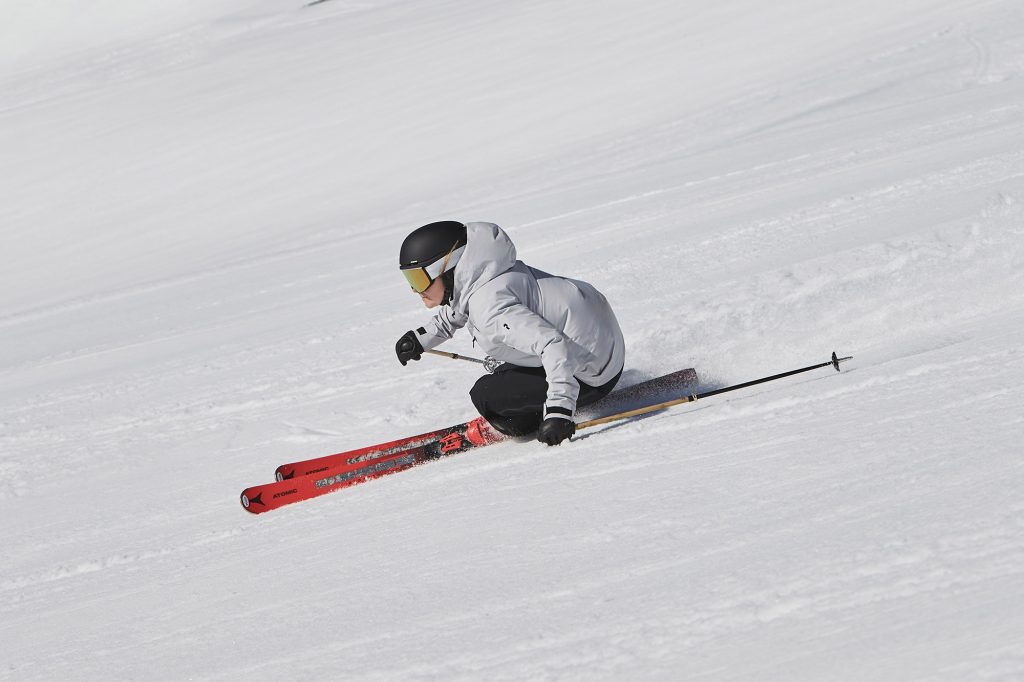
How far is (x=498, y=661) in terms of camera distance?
293 cm

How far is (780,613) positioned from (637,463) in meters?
1.43

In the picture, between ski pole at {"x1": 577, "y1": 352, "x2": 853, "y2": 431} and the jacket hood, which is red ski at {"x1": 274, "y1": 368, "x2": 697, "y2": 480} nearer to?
ski pole at {"x1": 577, "y1": 352, "x2": 853, "y2": 431}

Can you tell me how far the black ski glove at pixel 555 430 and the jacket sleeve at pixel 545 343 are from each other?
1.5 inches

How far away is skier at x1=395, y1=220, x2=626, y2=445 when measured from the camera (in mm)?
4516

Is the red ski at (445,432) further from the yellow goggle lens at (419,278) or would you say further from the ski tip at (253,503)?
the yellow goggle lens at (419,278)

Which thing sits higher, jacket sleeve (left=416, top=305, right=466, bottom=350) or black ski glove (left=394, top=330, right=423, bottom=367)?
jacket sleeve (left=416, top=305, right=466, bottom=350)

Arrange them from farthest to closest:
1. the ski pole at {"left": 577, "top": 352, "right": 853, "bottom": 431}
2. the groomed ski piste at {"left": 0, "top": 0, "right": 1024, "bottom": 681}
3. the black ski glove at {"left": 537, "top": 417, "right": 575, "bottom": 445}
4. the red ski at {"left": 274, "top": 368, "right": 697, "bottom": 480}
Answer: the red ski at {"left": 274, "top": 368, "right": 697, "bottom": 480}
the ski pole at {"left": 577, "top": 352, "right": 853, "bottom": 431}
the black ski glove at {"left": 537, "top": 417, "right": 575, "bottom": 445}
the groomed ski piste at {"left": 0, "top": 0, "right": 1024, "bottom": 681}

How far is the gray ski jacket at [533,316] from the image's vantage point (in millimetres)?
4516

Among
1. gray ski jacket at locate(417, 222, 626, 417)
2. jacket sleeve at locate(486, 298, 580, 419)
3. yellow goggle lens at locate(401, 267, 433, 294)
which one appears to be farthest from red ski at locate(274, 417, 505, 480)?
yellow goggle lens at locate(401, 267, 433, 294)

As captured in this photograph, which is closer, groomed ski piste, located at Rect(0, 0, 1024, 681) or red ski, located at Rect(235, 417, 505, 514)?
groomed ski piste, located at Rect(0, 0, 1024, 681)

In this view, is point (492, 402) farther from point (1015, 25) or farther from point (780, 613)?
point (1015, 25)

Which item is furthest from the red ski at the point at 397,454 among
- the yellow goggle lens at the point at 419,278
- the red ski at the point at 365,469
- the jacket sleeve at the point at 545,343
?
the yellow goggle lens at the point at 419,278

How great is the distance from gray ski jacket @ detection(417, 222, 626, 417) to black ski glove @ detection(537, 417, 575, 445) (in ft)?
0.23

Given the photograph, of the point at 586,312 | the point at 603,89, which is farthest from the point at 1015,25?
the point at 586,312
